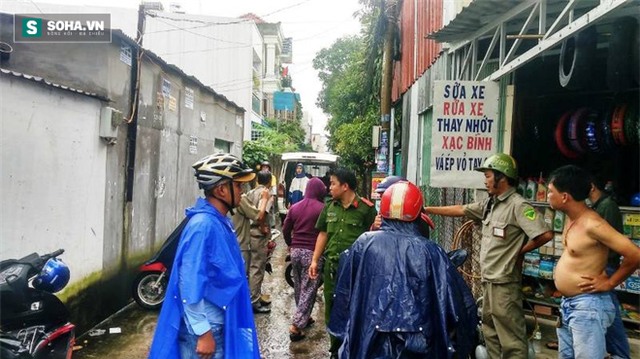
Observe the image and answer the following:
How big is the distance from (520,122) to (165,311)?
235 inches

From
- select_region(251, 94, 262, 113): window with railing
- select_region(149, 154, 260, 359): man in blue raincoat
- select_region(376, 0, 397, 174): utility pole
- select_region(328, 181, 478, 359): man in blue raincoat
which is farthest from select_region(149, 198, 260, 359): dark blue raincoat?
select_region(251, 94, 262, 113): window with railing

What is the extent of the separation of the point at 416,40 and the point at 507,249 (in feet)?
24.1

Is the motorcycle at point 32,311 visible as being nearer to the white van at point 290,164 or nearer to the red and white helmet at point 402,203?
the red and white helmet at point 402,203

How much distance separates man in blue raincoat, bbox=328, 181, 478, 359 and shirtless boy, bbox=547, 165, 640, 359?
920 millimetres

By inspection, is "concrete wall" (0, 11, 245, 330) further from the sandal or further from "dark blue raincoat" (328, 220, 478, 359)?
"dark blue raincoat" (328, 220, 478, 359)

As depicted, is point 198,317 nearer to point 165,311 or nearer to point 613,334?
point 165,311

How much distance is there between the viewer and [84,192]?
5.70m

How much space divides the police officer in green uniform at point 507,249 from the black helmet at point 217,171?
237 cm

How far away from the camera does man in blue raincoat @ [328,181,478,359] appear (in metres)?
2.77

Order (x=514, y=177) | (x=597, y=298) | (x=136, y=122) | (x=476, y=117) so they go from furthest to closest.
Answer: (x=136, y=122), (x=476, y=117), (x=514, y=177), (x=597, y=298)

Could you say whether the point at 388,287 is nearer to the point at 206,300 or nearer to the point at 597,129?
the point at 206,300

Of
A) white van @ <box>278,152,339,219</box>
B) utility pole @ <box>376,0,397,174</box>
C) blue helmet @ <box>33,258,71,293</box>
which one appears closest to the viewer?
blue helmet @ <box>33,258,71,293</box>

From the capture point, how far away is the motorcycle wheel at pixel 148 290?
22.3 ft

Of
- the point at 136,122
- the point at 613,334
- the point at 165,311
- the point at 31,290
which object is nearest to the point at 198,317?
the point at 165,311
